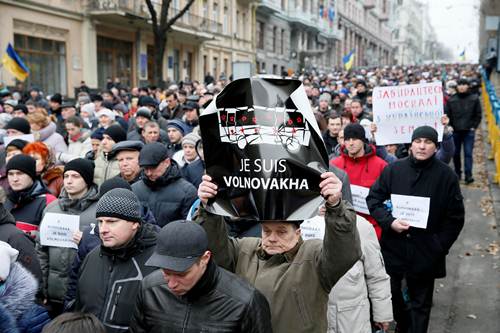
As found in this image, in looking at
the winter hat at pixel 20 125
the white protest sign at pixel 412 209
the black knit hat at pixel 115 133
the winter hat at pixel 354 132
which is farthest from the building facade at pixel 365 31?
the white protest sign at pixel 412 209

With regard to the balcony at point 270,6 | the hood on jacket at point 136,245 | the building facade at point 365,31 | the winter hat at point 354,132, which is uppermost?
the building facade at point 365,31

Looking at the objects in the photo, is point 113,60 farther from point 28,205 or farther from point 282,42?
point 282,42

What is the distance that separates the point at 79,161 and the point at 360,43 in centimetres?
8522

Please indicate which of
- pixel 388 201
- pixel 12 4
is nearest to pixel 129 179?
pixel 388 201

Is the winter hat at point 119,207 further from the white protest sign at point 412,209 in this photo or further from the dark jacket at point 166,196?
the white protest sign at point 412,209

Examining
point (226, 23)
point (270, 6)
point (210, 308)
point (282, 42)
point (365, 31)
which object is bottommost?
point (210, 308)

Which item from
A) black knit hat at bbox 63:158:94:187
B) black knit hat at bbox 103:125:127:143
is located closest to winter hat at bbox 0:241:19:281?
black knit hat at bbox 63:158:94:187

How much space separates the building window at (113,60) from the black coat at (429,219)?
24309 mm

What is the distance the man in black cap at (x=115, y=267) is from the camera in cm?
327

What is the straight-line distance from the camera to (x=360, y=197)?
210 inches

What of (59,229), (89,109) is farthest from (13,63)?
(59,229)

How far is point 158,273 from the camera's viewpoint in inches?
109

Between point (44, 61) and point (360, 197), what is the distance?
20920mm

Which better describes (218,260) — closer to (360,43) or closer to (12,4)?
(12,4)
